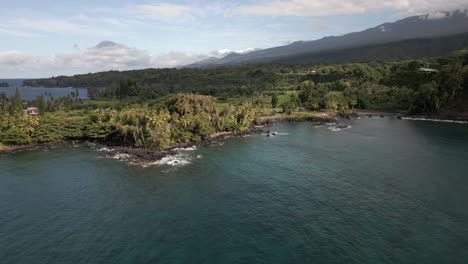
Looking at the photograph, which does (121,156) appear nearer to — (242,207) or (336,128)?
(242,207)

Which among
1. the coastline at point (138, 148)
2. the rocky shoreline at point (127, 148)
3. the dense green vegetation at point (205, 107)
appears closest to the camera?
the rocky shoreline at point (127, 148)

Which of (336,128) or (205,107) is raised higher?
(205,107)

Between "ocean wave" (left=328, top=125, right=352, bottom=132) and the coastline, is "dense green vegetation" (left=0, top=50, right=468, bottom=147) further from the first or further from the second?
"ocean wave" (left=328, top=125, right=352, bottom=132)

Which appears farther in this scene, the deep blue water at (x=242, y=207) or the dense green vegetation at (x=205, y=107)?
the dense green vegetation at (x=205, y=107)

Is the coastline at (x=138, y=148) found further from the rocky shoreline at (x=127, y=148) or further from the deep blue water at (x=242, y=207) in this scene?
the deep blue water at (x=242, y=207)

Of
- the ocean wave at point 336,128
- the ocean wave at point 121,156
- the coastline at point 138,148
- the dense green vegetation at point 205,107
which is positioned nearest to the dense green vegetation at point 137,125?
the dense green vegetation at point 205,107

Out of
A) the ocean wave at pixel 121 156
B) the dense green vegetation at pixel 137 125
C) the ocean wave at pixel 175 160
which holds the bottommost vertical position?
the ocean wave at pixel 175 160

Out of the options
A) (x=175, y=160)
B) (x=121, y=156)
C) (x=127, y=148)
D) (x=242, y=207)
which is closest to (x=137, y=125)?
(x=127, y=148)

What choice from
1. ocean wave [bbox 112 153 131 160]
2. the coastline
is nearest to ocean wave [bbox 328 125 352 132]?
the coastline

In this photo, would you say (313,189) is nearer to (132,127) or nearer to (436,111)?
(132,127)
